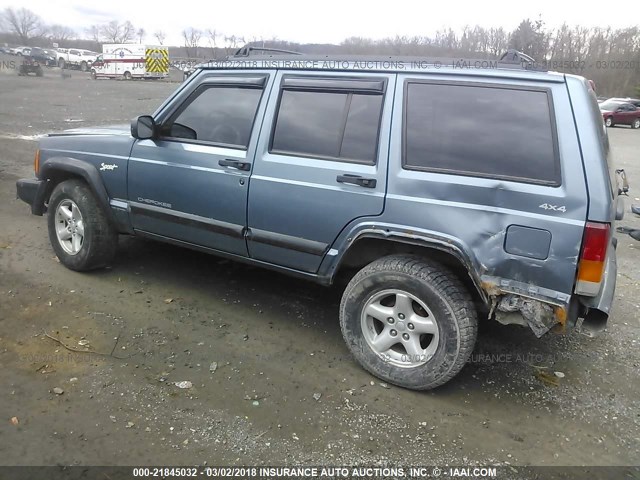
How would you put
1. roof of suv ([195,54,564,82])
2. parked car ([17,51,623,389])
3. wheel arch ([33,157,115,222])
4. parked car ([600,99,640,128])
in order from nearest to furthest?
parked car ([17,51,623,389]) → roof of suv ([195,54,564,82]) → wheel arch ([33,157,115,222]) → parked car ([600,99,640,128])

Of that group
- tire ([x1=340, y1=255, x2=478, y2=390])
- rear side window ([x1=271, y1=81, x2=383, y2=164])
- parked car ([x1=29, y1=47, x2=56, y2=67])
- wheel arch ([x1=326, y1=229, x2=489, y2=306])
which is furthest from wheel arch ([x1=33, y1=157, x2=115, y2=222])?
parked car ([x1=29, y1=47, x2=56, y2=67])

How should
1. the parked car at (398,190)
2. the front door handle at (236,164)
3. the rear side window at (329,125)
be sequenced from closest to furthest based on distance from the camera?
1. the parked car at (398,190)
2. the rear side window at (329,125)
3. the front door handle at (236,164)

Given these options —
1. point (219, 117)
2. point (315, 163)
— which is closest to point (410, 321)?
point (315, 163)

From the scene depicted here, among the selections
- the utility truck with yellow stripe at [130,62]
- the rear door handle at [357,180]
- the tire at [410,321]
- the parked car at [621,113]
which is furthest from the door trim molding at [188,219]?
the utility truck with yellow stripe at [130,62]

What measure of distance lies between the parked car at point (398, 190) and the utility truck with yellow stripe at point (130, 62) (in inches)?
1630

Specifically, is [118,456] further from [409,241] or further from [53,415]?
[409,241]

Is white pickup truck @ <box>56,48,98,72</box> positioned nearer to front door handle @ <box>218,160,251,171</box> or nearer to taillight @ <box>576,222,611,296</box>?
front door handle @ <box>218,160,251,171</box>

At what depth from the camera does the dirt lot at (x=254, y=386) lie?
2.66 meters

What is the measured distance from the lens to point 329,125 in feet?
11.0

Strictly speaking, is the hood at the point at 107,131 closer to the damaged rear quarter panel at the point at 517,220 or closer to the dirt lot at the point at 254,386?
the dirt lot at the point at 254,386

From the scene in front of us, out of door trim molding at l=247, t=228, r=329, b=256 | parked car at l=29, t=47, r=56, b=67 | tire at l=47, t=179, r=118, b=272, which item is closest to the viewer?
door trim molding at l=247, t=228, r=329, b=256

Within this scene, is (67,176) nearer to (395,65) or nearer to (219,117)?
(219,117)

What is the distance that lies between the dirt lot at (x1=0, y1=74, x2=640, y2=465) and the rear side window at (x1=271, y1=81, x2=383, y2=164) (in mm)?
1381

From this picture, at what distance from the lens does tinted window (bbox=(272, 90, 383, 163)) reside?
3211 mm
